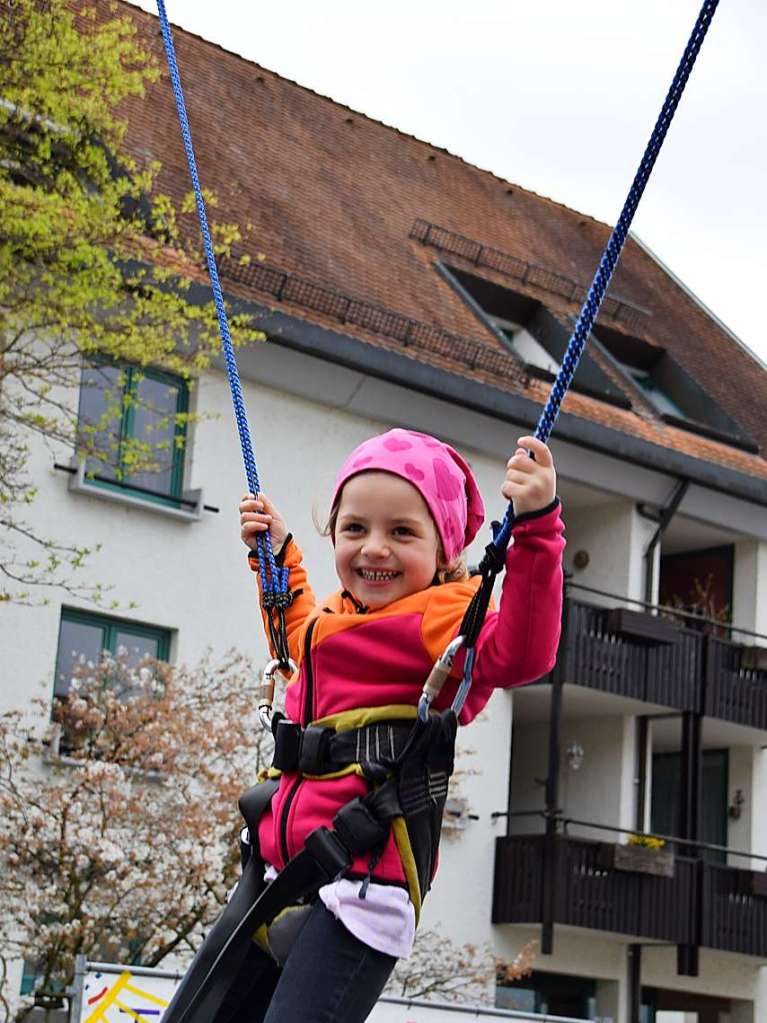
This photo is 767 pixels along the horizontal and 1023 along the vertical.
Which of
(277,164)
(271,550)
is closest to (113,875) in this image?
(271,550)

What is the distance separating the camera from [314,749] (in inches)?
197

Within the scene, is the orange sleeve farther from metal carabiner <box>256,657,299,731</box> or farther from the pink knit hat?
metal carabiner <box>256,657,299,731</box>

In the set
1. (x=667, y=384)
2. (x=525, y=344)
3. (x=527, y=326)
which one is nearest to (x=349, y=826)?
(x=525, y=344)

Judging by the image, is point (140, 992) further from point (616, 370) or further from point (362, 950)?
point (616, 370)

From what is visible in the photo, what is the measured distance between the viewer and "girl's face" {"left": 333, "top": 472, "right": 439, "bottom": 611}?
5164 mm

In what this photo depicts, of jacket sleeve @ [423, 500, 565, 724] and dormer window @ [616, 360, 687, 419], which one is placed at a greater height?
dormer window @ [616, 360, 687, 419]

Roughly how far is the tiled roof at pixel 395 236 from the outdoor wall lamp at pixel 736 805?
447cm

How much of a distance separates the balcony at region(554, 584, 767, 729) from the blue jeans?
2117 cm

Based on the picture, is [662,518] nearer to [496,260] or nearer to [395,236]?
[496,260]

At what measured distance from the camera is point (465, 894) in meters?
25.1

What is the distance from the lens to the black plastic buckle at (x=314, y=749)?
5.01 metres

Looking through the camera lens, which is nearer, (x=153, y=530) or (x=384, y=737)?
(x=384, y=737)

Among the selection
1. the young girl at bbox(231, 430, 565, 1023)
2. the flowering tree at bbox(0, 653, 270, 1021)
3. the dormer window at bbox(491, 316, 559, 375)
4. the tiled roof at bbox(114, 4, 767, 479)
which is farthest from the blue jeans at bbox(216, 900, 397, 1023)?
A: the dormer window at bbox(491, 316, 559, 375)

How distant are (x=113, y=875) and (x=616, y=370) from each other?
14.8m
